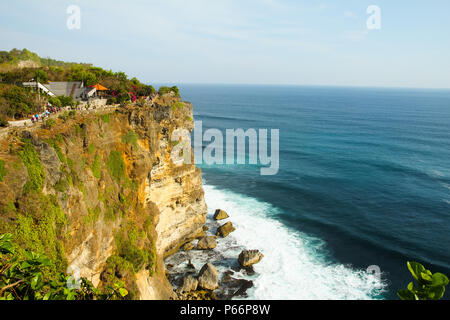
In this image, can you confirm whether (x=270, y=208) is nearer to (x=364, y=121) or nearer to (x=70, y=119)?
(x=70, y=119)

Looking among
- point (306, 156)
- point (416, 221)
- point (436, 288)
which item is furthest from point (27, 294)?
point (306, 156)

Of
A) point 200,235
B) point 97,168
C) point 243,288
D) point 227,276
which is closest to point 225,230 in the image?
point 200,235

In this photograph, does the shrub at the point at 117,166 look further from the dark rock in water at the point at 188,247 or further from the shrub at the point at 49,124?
the dark rock in water at the point at 188,247

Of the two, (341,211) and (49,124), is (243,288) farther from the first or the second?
(341,211)

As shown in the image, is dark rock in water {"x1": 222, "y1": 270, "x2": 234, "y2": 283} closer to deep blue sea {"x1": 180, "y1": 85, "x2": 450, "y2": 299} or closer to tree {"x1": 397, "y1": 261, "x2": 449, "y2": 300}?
deep blue sea {"x1": 180, "y1": 85, "x2": 450, "y2": 299}

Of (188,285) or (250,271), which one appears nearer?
(188,285)

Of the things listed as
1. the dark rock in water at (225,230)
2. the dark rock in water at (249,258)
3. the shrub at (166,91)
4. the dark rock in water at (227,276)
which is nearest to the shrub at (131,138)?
the shrub at (166,91)
